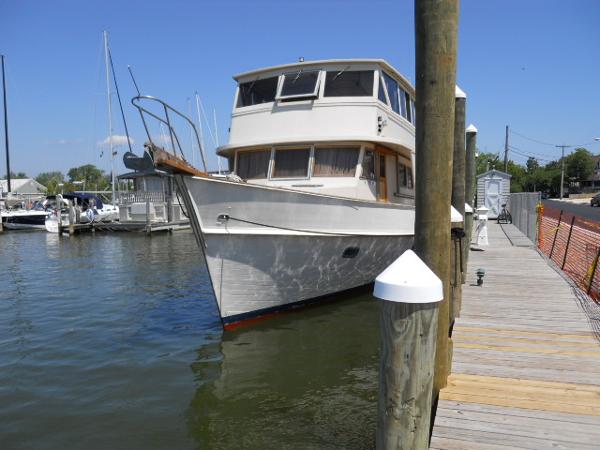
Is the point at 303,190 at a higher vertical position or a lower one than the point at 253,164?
A: lower

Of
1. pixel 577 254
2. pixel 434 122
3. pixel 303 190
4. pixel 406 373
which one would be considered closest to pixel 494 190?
pixel 577 254

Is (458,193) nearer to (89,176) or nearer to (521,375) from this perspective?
(521,375)

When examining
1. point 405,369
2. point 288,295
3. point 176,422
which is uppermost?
point 405,369

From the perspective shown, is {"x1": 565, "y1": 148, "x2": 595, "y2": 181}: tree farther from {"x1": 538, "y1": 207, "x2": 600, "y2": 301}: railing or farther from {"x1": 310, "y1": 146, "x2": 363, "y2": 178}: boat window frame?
{"x1": 310, "y1": 146, "x2": 363, "y2": 178}: boat window frame

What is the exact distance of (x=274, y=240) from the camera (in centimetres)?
756

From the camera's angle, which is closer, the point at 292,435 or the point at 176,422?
the point at 292,435

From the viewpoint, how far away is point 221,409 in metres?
5.33

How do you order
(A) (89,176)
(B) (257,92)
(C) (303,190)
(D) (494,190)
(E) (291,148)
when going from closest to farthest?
(C) (303,190), (E) (291,148), (B) (257,92), (D) (494,190), (A) (89,176)

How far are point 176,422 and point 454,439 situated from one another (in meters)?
3.11

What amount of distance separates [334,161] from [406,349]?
663 cm

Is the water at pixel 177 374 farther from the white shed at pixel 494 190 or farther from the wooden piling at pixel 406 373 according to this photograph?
the white shed at pixel 494 190

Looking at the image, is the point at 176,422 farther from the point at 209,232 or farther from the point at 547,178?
the point at 547,178

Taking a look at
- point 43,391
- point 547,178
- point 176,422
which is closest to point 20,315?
point 43,391

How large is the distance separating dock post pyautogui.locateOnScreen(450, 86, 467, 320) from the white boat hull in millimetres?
1551
